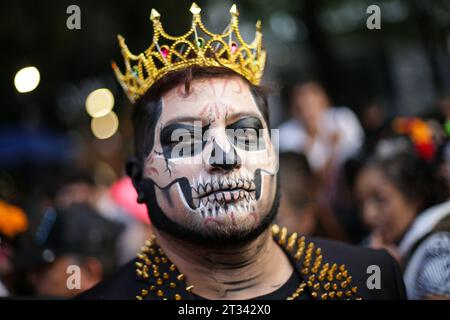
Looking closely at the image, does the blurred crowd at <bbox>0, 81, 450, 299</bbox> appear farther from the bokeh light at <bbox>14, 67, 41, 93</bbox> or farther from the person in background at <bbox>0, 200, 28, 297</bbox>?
the bokeh light at <bbox>14, 67, 41, 93</bbox>

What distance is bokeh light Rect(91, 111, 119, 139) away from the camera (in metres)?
15.7

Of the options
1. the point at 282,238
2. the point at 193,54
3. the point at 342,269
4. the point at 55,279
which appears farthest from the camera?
the point at 55,279

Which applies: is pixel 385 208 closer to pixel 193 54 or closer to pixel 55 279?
pixel 193 54

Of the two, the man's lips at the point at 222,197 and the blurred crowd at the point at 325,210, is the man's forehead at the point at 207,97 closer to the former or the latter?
the man's lips at the point at 222,197

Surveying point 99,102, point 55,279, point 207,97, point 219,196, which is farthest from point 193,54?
point 99,102

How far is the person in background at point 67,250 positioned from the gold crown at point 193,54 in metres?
1.31

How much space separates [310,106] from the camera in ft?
22.0

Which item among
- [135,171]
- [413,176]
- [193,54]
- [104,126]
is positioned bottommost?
[413,176]

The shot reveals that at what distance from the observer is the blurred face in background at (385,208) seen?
4.05m

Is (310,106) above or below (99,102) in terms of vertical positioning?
below

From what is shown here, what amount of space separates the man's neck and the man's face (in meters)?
0.13

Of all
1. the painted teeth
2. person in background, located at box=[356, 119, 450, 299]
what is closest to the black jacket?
the painted teeth

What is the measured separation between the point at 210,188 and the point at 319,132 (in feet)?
14.0
